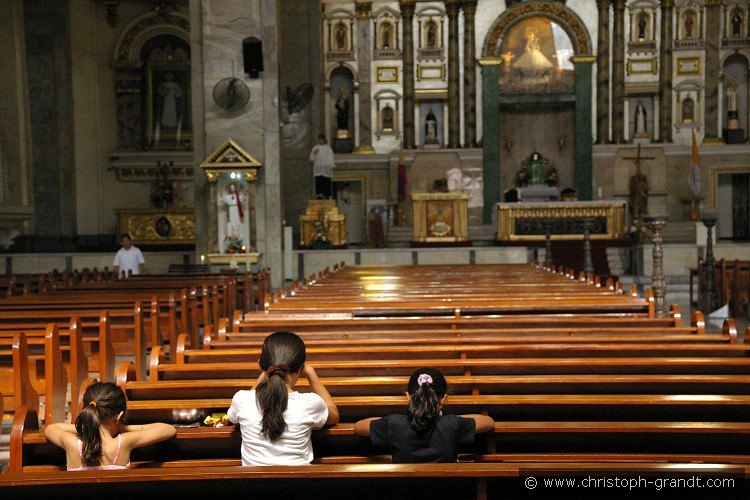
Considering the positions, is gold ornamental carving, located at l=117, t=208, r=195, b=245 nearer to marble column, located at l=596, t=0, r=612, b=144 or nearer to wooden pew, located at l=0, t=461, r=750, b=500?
marble column, located at l=596, t=0, r=612, b=144

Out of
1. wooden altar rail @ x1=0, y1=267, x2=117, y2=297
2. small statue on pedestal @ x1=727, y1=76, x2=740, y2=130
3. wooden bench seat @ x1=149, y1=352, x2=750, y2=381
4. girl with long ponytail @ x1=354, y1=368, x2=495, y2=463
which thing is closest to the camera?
girl with long ponytail @ x1=354, y1=368, x2=495, y2=463

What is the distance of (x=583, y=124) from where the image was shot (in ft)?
75.7

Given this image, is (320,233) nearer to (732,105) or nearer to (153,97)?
(153,97)

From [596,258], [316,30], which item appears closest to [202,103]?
[316,30]

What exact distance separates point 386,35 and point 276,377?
21523 millimetres

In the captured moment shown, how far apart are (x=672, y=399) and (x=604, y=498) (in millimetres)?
1431

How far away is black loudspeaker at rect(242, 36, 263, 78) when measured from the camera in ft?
47.1

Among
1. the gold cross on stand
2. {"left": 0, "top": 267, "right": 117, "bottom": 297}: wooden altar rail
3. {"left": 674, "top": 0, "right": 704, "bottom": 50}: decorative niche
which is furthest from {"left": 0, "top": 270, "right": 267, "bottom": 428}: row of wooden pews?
{"left": 674, "top": 0, "right": 704, "bottom": 50}: decorative niche

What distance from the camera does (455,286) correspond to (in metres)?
8.78

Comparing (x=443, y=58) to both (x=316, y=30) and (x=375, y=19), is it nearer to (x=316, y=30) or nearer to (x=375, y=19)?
(x=375, y=19)

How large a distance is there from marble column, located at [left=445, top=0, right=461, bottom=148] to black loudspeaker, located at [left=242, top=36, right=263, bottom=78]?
9699mm

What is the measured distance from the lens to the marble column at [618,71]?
2280cm

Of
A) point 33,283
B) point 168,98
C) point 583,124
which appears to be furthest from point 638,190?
point 33,283

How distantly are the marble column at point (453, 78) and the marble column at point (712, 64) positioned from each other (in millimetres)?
7113
